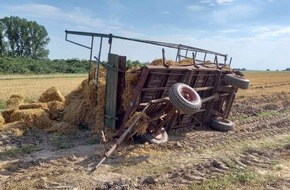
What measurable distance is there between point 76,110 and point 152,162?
3.84 meters

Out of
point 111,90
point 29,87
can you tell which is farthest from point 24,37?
point 111,90

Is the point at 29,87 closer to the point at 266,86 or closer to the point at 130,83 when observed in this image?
the point at 130,83

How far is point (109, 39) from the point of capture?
29.3ft

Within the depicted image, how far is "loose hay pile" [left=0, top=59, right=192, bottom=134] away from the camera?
928 centimetres

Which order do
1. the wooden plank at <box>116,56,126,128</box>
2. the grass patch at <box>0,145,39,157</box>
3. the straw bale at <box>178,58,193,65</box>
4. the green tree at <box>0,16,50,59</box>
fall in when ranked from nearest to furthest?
the grass patch at <box>0,145,39,157</box>
the wooden plank at <box>116,56,126,128</box>
the straw bale at <box>178,58,193,65</box>
the green tree at <box>0,16,50,59</box>

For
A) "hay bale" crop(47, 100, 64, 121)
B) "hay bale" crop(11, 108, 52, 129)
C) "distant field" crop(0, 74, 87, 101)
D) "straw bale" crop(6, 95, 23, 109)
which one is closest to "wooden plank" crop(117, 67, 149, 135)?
"hay bale" crop(11, 108, 52, 129)

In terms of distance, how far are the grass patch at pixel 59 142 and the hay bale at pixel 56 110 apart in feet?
4.56

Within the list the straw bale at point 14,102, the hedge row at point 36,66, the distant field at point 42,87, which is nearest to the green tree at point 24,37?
the hedge row at point 36,66

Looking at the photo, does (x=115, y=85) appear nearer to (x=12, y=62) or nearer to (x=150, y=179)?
(x=150, y=179)

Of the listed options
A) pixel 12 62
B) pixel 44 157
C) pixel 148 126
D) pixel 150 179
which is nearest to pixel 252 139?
pixel 148 126

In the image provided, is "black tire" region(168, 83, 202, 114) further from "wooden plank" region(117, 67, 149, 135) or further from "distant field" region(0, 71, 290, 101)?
"distant field" region(0, 71, 290, 101)

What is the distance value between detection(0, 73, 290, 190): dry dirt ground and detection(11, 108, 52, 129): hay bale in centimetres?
35

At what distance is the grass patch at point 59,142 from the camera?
8.40m

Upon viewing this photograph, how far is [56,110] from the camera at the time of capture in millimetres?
10867
